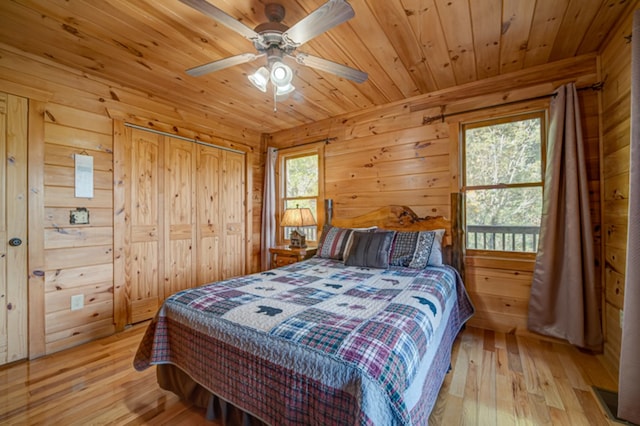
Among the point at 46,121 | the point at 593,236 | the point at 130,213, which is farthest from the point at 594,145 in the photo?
the point at 46,121

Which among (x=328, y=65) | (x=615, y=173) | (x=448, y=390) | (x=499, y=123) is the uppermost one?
(x=328, y=65)

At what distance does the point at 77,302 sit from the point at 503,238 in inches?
154

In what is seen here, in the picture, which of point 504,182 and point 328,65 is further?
point 504,182

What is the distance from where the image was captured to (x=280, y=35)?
1591mm

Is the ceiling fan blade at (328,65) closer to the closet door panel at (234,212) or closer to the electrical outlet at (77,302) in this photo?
the closet door panel at (234,212)

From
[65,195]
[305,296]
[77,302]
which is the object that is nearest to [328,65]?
[305,296]

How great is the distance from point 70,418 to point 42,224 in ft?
5.02

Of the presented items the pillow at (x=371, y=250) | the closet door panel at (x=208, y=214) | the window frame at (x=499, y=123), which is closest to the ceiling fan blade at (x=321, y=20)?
the pillow at (x=371, y=250)

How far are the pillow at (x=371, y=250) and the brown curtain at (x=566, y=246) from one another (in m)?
1.27

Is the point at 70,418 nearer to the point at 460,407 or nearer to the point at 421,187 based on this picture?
the point at 460,407

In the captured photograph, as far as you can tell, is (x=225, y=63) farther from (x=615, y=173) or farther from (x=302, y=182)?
(x=615, y=173)

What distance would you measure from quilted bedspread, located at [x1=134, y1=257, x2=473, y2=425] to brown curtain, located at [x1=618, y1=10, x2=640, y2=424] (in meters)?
0.86

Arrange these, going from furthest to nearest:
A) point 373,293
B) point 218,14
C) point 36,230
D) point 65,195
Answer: point 65,195 → point 36,230 → point 373,293 → point 218,14

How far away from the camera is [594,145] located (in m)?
2.22
